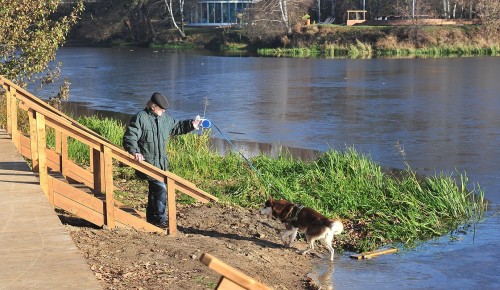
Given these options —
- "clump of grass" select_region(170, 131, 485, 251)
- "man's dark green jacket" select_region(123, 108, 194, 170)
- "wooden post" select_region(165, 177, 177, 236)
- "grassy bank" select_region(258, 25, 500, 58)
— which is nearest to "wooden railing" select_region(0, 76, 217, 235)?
"wooden post" select_region(165, 177, 177, 236)

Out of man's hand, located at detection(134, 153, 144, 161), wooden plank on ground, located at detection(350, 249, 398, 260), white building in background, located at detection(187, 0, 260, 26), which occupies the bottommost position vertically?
wooden plank on ground, located at detection(350, 249, 398, 260)

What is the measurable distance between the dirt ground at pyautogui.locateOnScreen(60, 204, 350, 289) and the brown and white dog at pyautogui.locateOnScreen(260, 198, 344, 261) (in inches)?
12.1

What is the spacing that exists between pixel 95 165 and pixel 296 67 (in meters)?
39.0

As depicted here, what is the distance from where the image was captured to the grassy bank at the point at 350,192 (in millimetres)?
11730

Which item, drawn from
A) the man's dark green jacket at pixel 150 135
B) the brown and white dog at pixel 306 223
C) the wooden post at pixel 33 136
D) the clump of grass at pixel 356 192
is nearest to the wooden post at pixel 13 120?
the wooden post at pixel 33 136

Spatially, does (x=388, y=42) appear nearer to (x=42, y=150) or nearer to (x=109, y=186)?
(x=109, y=186)

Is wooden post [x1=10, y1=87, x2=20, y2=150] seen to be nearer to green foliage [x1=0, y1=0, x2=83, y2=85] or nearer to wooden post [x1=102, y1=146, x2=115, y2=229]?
wooden post [x1=102, y1=146, x2=115, y2=229]

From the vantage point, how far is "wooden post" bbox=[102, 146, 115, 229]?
9383mm

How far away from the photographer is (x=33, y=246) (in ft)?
25.4

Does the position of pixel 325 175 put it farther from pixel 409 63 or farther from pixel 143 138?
pixel 409 63

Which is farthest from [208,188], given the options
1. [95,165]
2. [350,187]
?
[95,165]

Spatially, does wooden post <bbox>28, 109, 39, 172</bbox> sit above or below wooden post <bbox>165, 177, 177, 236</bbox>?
above

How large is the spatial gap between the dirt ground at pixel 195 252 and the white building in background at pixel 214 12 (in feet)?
261

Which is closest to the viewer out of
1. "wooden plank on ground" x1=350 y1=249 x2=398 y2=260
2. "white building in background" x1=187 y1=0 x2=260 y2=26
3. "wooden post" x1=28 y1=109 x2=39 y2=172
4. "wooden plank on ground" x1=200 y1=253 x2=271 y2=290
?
"wooden plank on ground" x1=200 y1=253 x2=271 y2=290
